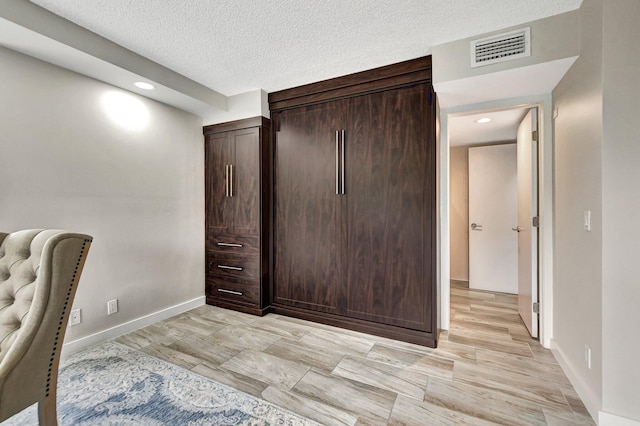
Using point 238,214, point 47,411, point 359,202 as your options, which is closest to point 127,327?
point 238,214

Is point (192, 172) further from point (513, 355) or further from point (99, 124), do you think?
point (513, 355)

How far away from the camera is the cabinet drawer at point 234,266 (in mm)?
3188

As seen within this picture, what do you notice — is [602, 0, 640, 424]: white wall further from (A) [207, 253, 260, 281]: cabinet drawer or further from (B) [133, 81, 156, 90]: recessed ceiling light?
(B) [133, 81, 156, 90]: recessed ceiling light

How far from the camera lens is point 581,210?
180 cm

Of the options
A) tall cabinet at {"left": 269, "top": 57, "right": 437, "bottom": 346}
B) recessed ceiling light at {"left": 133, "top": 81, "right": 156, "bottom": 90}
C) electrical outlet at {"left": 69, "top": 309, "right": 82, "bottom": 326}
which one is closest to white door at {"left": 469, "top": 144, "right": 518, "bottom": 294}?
tall cabinet at {"left": 269, "top": 57, "right": 437, "bottom": 346}

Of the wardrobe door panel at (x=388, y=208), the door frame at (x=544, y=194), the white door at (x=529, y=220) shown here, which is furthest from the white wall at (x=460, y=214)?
the wardrobe door panel at (x=388, y=208)

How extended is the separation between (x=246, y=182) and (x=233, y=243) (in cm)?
72

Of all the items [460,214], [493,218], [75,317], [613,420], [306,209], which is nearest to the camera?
[613,420]

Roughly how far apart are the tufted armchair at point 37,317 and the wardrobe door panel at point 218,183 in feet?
6.64

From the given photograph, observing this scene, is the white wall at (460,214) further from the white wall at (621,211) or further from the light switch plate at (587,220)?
the white wall at (621,211)

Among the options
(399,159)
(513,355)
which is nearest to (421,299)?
(513,355)

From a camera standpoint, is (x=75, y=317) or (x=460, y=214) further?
(x=460, y=214)

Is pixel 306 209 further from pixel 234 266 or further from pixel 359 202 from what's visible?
pixel 234 266

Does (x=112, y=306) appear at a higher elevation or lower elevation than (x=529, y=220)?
lower
